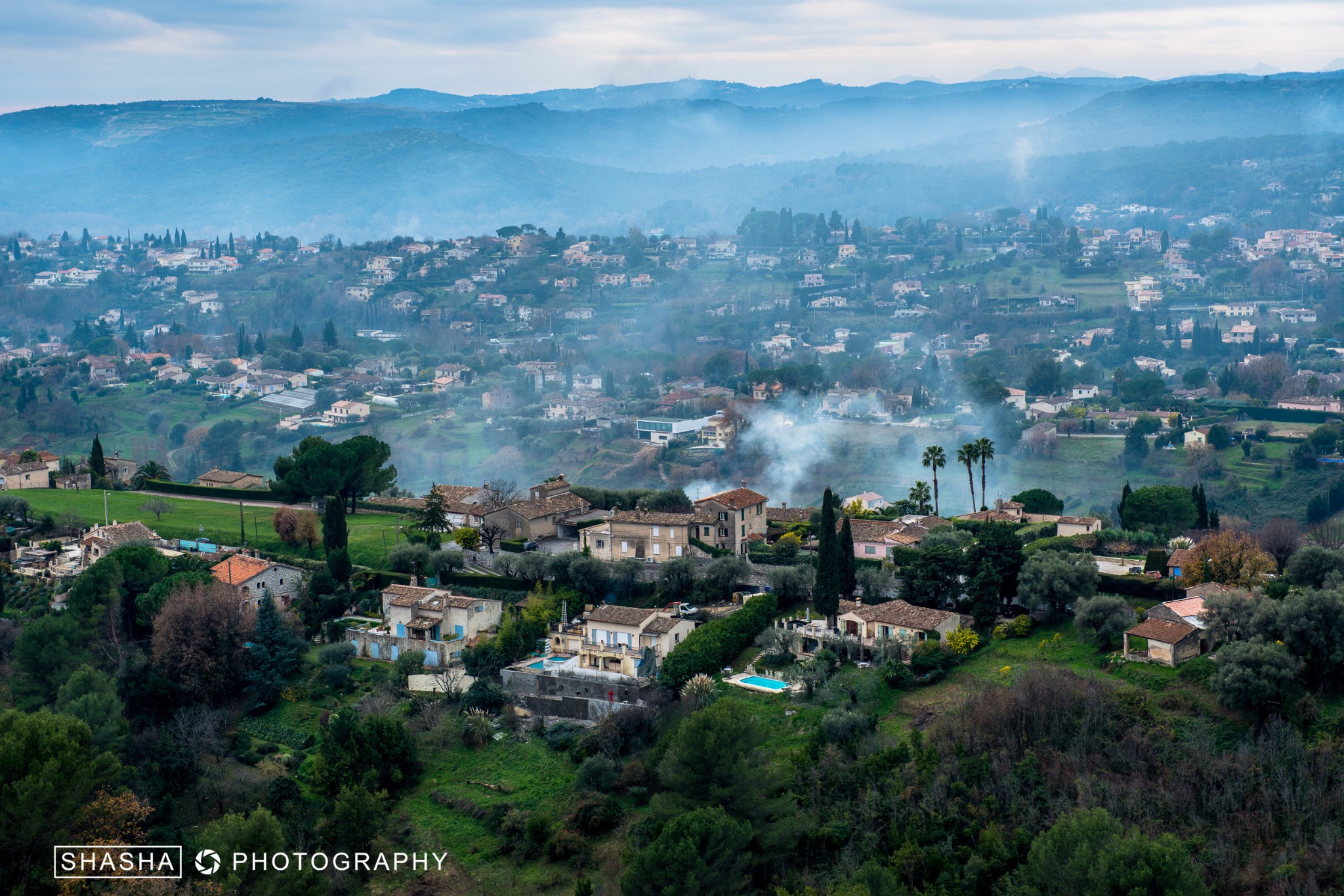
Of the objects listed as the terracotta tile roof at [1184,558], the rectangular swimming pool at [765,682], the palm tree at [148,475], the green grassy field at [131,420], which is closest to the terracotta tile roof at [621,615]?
the rectangular swimming pool at [765,682]

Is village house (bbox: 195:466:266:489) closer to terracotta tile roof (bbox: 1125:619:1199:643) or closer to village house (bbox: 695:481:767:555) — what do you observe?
village house (bbox: 695:481:767:555)

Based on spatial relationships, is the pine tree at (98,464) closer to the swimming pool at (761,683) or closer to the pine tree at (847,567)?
the pine tree at (847,567)

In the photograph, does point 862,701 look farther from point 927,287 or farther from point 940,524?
point 927,287

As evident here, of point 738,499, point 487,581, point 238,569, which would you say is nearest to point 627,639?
point 487,581

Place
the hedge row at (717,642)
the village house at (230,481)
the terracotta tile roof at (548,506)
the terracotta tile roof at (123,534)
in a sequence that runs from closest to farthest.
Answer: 1. the hedge row at (717,642)
2. the terracotta tile roof at (123,534)
3. the terracotta tile roof at (548,506)
4. the village house at (230,481)

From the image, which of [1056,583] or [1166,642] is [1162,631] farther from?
[1056,583]
